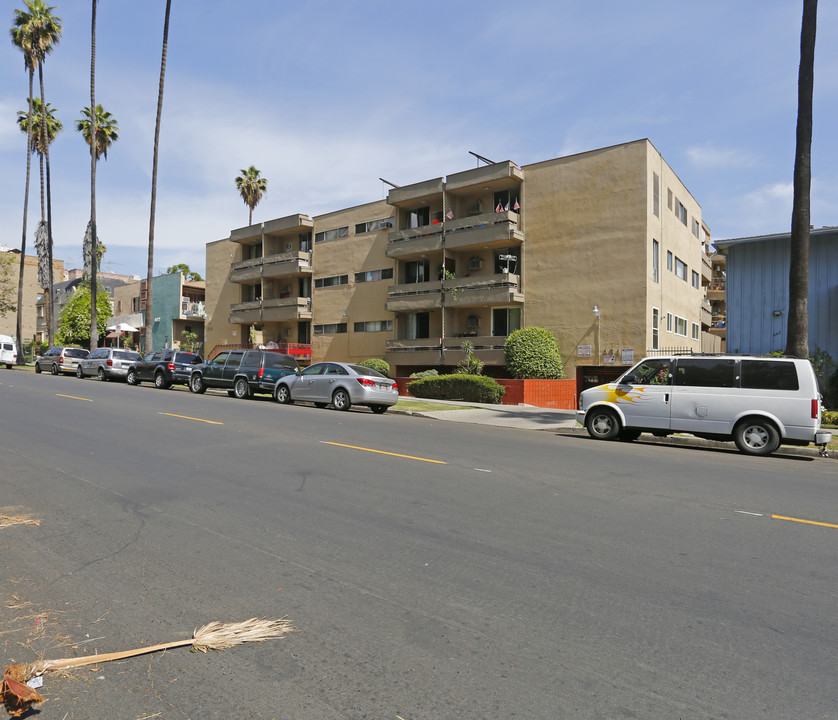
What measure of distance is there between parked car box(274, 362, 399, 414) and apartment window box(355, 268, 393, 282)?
16929 mm

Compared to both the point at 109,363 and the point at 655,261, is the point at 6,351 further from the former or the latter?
the point at 655,261

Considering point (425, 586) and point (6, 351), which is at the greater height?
point (6, 351)

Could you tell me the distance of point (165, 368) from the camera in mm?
26594

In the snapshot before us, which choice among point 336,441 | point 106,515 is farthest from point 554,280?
point 106,515

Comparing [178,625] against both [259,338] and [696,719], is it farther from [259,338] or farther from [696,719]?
[259,338]

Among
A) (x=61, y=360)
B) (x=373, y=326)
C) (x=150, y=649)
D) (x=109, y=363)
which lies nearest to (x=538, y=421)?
(x=150, y=649)

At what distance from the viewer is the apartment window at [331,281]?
39062mm

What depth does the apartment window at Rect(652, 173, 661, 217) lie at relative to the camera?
2734 centimetres

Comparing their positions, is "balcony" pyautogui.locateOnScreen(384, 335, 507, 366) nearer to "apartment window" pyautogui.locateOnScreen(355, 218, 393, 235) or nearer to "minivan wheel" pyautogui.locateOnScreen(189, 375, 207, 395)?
"apartment window" pyautogui.locateOnScreen(355, 218, 393, 235)

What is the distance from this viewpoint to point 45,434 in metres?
11.2

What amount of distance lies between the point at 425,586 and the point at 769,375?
10.3m

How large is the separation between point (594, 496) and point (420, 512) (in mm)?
2209

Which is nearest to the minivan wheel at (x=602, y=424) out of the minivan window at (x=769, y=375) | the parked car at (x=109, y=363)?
the minivan window at (x=769, y=375)

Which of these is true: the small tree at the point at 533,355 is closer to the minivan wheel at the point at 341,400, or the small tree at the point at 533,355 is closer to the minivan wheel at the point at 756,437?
the minivan wheel at the point at 341,400
